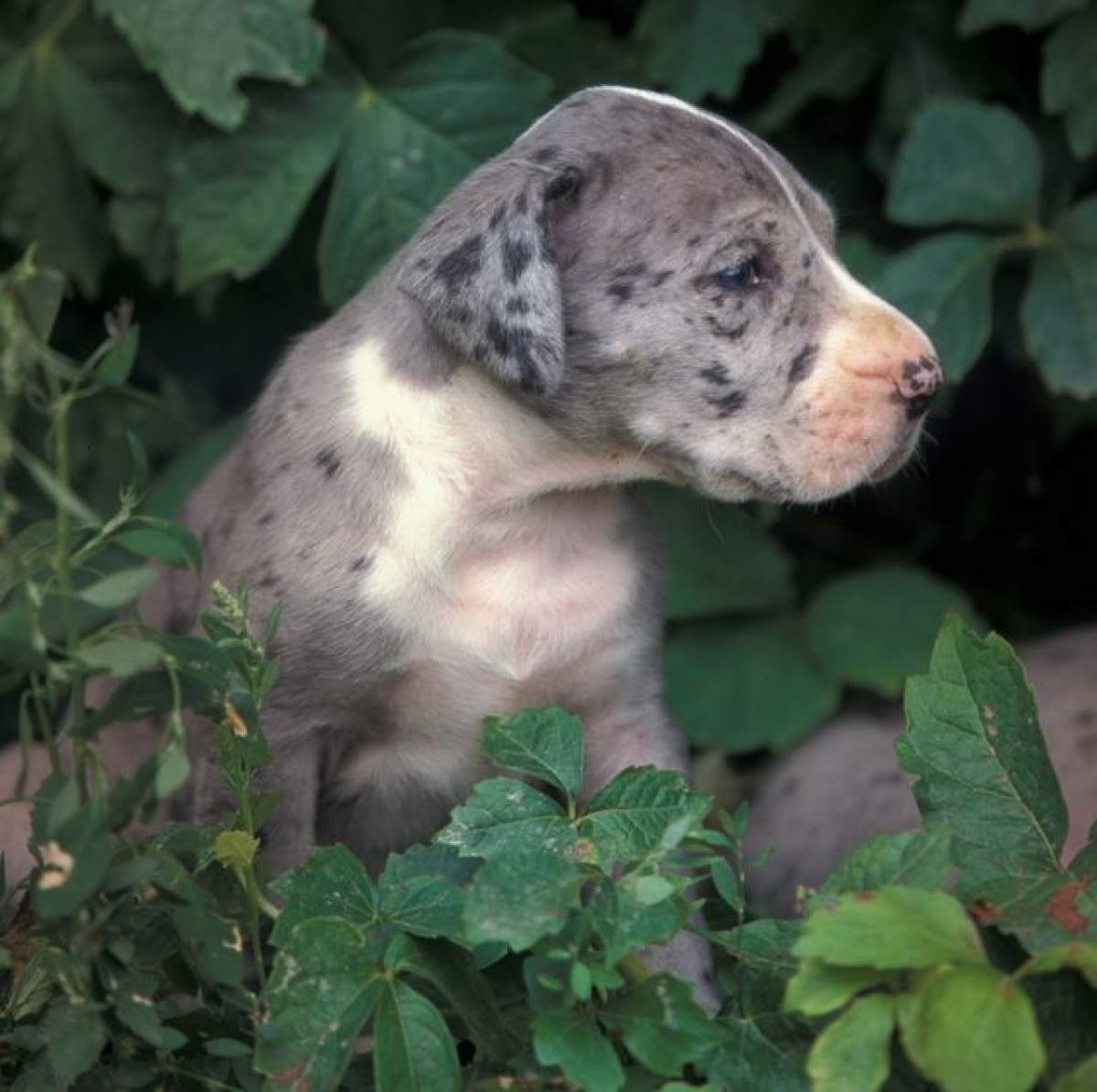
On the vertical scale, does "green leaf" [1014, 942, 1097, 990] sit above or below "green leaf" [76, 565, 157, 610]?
below

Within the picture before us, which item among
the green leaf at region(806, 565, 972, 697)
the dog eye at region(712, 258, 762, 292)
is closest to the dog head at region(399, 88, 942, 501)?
the dog eye at region(712, 258, 762, 292)

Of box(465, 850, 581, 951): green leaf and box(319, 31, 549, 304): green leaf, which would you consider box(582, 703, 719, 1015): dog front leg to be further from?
box(319, 31, 549, 304): green leaf

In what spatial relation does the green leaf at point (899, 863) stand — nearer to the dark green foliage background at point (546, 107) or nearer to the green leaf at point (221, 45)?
the dark green foliage background at point (546, 107)

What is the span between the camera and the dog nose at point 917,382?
118 inches

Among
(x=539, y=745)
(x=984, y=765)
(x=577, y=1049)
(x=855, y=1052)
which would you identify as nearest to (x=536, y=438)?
(x=539, y=745)

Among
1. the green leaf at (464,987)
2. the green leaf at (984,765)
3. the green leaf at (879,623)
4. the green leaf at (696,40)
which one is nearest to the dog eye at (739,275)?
the green leaf at (984,765)

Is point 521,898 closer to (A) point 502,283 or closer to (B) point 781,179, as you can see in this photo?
(A) point 502,283

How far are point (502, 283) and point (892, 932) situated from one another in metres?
1.15

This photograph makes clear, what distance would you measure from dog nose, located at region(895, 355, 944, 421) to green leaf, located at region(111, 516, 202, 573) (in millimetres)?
1094

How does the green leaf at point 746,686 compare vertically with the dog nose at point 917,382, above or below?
below

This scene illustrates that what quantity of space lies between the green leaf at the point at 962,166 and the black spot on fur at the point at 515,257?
1722mm

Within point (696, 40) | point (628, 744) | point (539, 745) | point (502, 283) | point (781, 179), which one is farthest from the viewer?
point (696, 40)

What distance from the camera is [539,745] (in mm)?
2592

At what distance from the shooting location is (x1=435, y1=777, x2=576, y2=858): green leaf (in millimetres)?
2480
